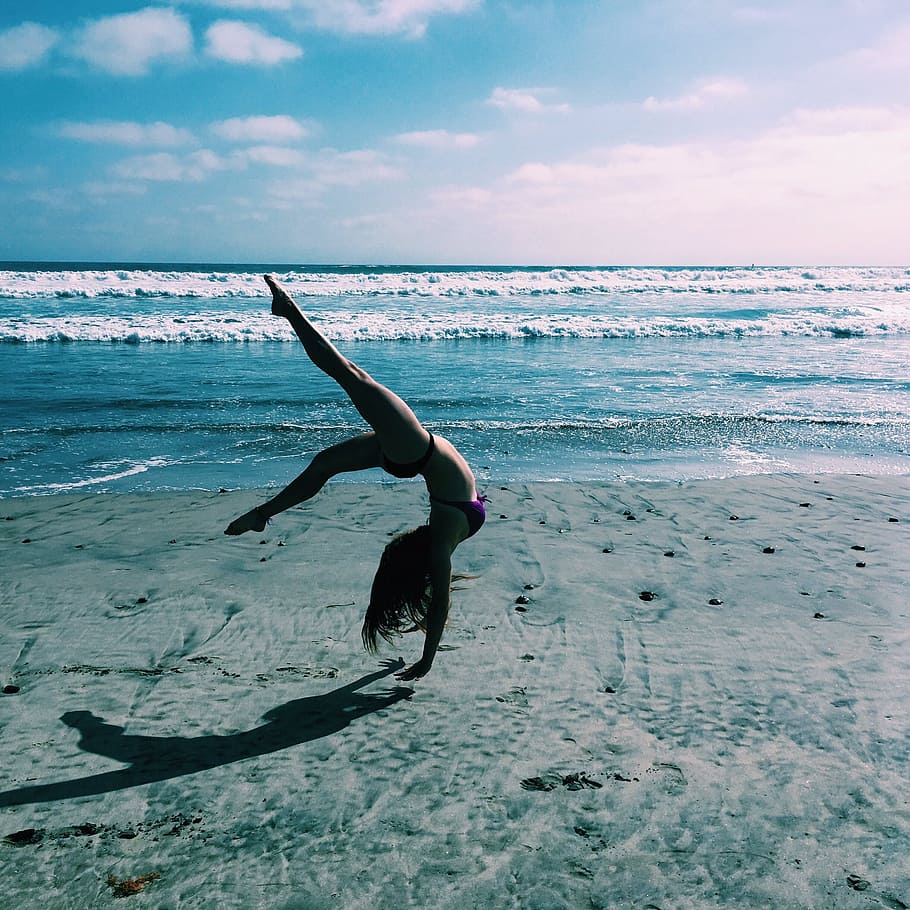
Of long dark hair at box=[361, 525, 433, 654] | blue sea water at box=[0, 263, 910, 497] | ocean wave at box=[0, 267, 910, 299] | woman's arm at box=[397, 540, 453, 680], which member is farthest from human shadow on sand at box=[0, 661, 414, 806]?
ocean wave at box=[0, 267, 910, 299]

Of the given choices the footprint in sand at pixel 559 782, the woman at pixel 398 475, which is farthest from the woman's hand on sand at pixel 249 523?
the footprint in sand at pixel 559 782

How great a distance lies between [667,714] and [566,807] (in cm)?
108

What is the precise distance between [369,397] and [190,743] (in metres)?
1.99

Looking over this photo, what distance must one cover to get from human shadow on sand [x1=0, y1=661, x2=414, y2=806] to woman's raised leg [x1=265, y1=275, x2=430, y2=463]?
4.79 feet

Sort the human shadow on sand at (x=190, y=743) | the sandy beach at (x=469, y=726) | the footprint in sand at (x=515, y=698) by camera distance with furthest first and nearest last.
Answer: the footprint in sand at (x=515, y=698) < the human shadow on sand at (x=190, y=743) < the sandy beach at (x=469, y=726)

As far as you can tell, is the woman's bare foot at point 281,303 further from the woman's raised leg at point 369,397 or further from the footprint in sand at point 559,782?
the footprint in sand at point 559,782

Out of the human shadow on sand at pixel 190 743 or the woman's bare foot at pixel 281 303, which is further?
the woman's bare foot at pixel 281 303

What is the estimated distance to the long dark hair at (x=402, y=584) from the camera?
4605 mm

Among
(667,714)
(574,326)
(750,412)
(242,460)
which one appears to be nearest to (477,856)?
(667,714)

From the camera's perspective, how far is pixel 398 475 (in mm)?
4266

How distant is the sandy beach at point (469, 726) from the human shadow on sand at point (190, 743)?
17 millimetres

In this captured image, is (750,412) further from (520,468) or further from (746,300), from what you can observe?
(746,300)

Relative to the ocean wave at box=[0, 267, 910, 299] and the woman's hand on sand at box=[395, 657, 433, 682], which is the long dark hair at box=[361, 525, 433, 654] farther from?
the ocean wave at box=[0, 267, 910, 299]

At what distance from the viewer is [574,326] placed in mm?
28812
